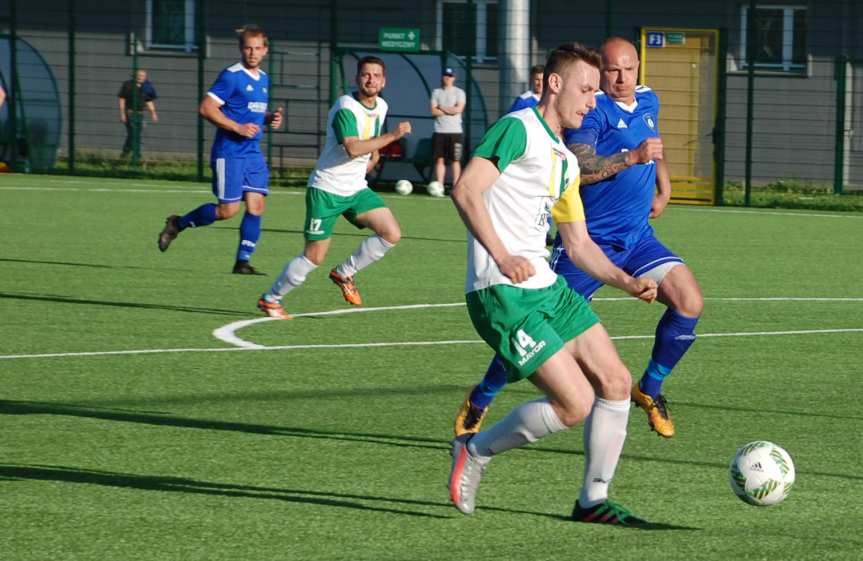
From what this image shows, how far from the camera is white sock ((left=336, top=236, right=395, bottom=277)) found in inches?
529

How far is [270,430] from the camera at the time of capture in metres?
8.73

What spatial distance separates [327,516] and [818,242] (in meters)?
15.2

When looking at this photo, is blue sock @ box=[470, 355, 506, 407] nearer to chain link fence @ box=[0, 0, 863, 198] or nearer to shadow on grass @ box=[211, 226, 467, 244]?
shadow on grass @ box=[211, 226, 467, 244]

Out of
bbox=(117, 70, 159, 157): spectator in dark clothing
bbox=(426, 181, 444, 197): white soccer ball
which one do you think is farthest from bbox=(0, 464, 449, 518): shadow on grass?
bbox=(117, 70, 159, 157): spectator in dark clothing

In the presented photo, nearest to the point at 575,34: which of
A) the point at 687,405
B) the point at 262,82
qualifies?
the point at 262,82

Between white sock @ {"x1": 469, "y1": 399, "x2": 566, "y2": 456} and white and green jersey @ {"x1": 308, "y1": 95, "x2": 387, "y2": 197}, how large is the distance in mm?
6467

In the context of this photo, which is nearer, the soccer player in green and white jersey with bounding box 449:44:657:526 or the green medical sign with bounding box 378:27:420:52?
the soccer player in green and white jersey with bounding box 449:44:657:526

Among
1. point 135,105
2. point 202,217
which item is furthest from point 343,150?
point 135,105

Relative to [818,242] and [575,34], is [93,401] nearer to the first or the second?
[818,242]

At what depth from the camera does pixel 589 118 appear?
904 centimetres

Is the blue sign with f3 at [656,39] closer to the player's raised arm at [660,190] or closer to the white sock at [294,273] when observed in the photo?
the white sock at [294,273]

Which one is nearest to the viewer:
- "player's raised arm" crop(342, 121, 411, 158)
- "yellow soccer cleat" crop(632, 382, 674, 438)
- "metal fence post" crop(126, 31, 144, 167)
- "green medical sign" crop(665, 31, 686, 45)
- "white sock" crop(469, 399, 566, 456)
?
"white sock" crop(469, 399, 566, 456)

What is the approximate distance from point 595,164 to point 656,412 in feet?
4.39

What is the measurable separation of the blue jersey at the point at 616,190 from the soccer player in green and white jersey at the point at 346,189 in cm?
379
